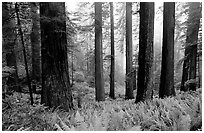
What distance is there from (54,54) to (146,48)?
9.02 ft

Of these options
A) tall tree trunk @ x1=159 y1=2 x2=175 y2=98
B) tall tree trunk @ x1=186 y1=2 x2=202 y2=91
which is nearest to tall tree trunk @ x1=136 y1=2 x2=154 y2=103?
tall tree trunk @ x1=159 y1=2 x2=175 y2=98

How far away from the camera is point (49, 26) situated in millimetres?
5012

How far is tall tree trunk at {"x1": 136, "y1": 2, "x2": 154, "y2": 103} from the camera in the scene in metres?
5.54

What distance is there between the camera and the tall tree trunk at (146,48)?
5.54m

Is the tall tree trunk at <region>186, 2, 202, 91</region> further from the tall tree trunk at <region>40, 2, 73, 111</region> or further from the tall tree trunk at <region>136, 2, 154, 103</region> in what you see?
the tall tree trunk at <region>40, 2, 73, 111</region>

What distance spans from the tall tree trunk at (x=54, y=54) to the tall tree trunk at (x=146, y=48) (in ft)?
7.71

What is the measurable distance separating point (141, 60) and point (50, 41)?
2.80m

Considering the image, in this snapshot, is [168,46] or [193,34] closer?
[168,46]

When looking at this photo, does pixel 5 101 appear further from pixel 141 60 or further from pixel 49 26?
A: pixel 141 60

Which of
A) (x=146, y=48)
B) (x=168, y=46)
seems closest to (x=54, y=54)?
(x=146, y=48)

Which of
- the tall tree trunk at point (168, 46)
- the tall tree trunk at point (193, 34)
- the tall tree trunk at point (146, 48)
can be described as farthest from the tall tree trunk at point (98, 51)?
the tall tree trunk at point (193, 34)

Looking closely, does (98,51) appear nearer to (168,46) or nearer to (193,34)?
(168,46)

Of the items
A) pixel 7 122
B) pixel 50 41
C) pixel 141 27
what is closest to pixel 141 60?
pixel 141 27

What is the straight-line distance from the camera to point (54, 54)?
5.05 m
